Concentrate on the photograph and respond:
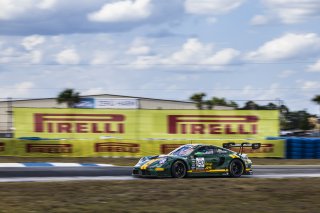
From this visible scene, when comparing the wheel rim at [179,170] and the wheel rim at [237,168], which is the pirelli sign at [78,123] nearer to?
the wheel rim at [237,168]

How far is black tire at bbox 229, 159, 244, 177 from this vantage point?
663 inches

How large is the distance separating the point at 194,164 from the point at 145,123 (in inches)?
393

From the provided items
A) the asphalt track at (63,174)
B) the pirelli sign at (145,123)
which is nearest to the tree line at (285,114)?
the pirelli sign at (145,123)

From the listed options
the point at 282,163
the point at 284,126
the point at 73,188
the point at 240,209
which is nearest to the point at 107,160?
the point at 282,163

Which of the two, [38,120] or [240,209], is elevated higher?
[38,120]

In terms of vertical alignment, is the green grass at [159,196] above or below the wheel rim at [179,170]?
below

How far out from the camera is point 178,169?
16016 mm

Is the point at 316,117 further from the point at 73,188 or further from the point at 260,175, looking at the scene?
the point at 73,188

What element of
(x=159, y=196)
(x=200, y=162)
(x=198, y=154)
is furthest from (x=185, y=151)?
(x=159, y=196)

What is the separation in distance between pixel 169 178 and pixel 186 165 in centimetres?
65

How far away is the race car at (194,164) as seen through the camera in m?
15.8

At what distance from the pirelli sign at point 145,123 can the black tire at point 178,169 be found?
988 cm

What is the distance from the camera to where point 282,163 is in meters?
24.3

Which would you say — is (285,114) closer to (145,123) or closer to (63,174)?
(145,123)
